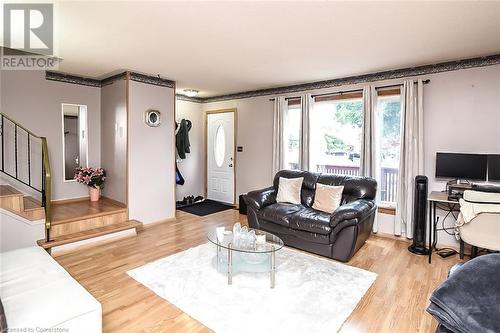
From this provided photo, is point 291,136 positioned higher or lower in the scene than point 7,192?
higher

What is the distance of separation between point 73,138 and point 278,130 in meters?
3.65

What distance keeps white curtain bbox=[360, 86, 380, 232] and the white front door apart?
292cm

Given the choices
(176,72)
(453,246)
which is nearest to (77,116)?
(176,72)

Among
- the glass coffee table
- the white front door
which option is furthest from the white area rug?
the white front door

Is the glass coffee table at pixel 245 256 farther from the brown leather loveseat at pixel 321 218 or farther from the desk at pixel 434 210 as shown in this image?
the desk at pixel 434 210

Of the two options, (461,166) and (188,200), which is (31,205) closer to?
(188,200)

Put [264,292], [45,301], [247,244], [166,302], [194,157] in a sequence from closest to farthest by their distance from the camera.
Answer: [45,301]
[166,302]
[264,292]
[247,244]
[194,157]

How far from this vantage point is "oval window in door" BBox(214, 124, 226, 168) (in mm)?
6479

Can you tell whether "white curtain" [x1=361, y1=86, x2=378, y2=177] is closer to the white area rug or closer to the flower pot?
the white area rug

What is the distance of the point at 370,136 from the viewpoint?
4.24 meters

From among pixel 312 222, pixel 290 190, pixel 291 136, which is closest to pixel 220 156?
pixel 291 136

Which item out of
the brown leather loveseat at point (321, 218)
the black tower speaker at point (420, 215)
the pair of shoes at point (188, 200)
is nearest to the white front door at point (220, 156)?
the pair of shoes at point (188, 200)

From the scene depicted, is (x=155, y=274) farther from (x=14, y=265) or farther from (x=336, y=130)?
(x=336, y=130)

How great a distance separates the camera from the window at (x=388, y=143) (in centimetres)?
418
